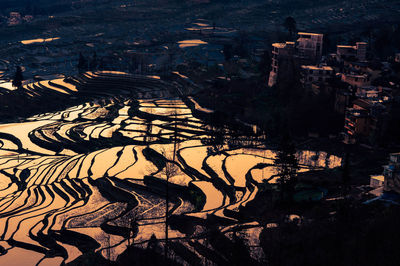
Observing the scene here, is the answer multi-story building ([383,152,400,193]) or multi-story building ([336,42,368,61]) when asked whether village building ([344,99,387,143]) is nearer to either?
multi-story building ([383,152,400,193])

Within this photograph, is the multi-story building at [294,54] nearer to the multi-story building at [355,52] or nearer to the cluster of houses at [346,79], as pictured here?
Result: the cluster of houses at [346,79]

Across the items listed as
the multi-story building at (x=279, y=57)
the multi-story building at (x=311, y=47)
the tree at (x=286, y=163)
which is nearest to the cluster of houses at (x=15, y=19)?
the multi-story building at (x=311, y=47)

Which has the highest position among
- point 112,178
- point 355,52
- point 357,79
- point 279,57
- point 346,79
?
point 355,52

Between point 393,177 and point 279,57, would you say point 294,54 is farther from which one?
point 393,177

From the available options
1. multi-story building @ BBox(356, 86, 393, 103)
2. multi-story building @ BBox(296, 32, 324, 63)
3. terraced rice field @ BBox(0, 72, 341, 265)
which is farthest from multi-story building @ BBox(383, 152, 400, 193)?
multi-story building @ BBox(296, 32, 324, 63)

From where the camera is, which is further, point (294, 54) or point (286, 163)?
point (294, 54)

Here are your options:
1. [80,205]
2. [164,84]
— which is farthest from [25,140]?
[164,84]

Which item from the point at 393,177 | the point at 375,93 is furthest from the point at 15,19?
the point at 393,177

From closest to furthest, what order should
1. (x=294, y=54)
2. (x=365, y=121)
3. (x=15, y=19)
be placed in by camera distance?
(x=365, y=121) < (x=294, y=54) < (x=15, y=19)
